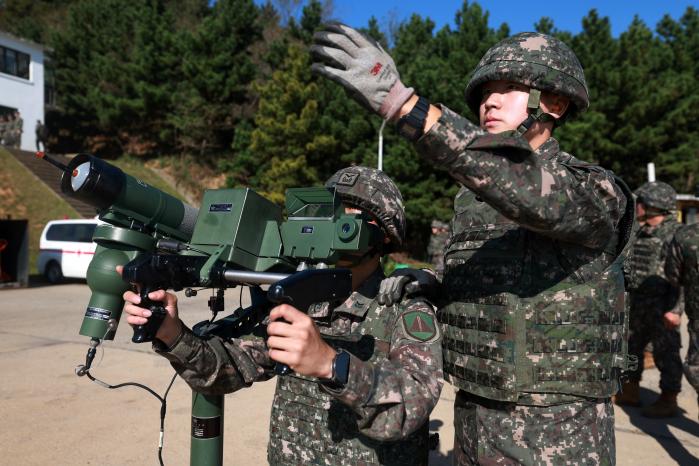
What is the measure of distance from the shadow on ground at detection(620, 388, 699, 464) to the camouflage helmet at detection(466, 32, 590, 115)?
326 cm

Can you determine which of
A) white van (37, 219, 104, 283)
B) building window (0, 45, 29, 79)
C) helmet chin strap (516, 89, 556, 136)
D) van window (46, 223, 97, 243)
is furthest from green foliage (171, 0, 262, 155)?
helmet chin strap (516, 89, 556, 136)

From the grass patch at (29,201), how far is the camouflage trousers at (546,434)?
20539mm

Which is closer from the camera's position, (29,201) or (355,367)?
(355,367)

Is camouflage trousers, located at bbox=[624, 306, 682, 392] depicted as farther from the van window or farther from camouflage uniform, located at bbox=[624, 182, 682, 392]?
the van window

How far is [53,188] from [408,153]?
14412 mm

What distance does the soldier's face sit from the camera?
6.16ft

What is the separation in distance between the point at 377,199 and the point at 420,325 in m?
0.61

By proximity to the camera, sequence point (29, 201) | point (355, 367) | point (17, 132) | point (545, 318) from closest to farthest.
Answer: point (355, 367)
point (545, 318)
point (29, 201)
point (17, 132)

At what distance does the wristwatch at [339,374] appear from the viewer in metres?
1.28

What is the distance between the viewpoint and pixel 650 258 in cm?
543

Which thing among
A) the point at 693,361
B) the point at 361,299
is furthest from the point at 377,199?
the point at 693,361

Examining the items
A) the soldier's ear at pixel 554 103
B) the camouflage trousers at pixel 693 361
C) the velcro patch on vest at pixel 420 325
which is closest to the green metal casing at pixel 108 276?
the velcro patch on vest at pixel 420 325

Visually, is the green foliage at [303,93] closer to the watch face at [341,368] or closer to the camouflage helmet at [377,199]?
the camouflage helmet at [377,199]

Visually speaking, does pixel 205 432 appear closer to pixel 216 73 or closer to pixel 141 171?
pixel 216 73
